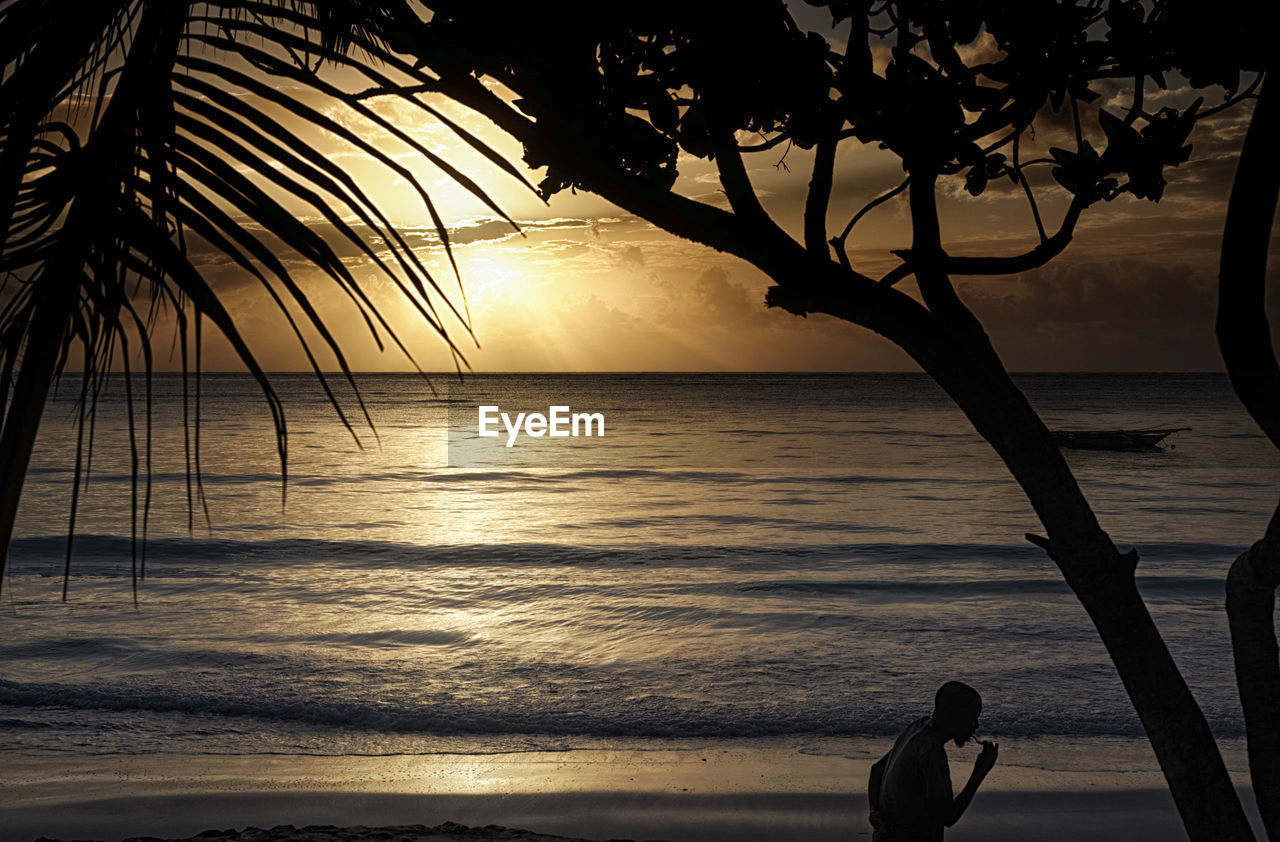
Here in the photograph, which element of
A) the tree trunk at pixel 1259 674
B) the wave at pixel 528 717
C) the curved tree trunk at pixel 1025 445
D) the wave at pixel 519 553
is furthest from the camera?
the wave at pixel 519 553

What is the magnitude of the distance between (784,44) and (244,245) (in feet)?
7.69

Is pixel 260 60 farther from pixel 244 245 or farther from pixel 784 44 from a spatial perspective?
pixel 784 44

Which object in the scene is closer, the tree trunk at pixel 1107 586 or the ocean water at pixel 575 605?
the tree trunk at pixel 1107 586

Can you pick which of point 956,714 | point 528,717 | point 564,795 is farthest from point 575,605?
point 956,714

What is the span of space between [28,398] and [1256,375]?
364cm

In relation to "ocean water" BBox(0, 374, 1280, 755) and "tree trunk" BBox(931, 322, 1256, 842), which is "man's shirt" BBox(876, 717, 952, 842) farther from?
"ocean water" BBox(0, 374, 1280, 755)

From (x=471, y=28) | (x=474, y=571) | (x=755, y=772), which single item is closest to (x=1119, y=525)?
(x=474, y=571)

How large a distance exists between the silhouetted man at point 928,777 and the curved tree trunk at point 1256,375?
3.13ft

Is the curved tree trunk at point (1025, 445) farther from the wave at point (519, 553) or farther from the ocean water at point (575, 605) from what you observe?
the wave at point (519, 553)

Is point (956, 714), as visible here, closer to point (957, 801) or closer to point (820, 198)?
point (957, 801)

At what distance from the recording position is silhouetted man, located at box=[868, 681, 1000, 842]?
4.17 meters

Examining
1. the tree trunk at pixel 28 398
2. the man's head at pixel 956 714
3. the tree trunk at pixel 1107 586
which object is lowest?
the man's head at pixel 956 714
